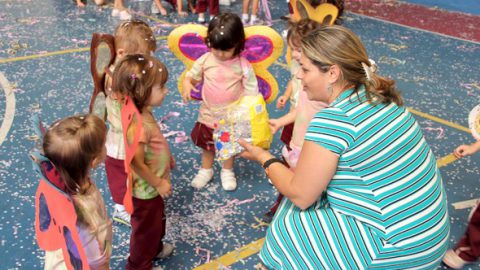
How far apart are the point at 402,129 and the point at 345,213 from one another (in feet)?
1.25

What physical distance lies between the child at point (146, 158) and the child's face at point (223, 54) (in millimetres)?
664

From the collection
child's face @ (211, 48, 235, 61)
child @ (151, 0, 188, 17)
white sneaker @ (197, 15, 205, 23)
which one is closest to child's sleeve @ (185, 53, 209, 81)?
child's face @ (211, 48, 235, 61)

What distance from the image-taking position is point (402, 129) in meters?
1.74

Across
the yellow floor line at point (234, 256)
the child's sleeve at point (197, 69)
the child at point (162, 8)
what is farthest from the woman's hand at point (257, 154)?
the child at point (162, 8)

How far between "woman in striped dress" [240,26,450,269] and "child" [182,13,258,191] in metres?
0.93

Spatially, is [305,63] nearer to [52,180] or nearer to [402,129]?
[402,129]

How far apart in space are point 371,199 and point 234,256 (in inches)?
38.8

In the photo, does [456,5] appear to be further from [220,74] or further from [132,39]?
[132,39]

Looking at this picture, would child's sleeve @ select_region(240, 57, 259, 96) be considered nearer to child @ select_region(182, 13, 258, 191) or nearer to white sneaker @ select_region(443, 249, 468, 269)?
child @ select_region(182, 13, 258, 191)

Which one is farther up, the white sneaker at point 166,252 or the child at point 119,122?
the child at point 119,122

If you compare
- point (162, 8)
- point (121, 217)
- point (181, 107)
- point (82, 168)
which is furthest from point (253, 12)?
point (82, 168)

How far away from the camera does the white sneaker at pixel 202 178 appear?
3016 millimetres

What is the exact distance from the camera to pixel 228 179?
303cm

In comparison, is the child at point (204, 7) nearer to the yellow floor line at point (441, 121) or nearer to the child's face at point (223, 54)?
the yellow floor line at point (441, 121)
